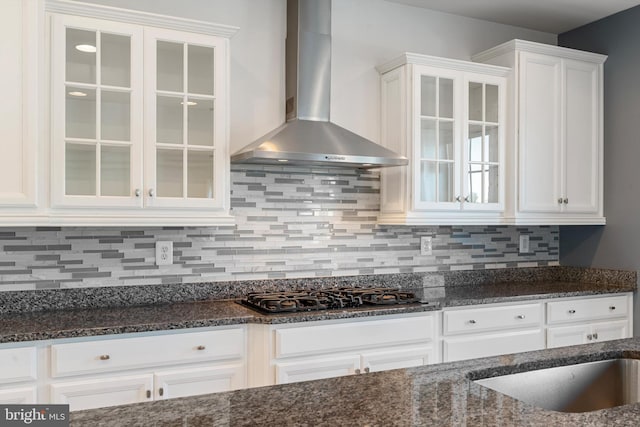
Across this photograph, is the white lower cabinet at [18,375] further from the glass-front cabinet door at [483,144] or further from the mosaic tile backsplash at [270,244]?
the glass-front cabinet door at [483,144]

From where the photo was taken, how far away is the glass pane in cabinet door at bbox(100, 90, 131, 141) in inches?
102

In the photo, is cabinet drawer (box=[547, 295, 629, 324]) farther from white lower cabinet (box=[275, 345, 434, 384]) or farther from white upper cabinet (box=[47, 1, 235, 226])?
white upper cabinet (box=[47, 1, 235, 226])

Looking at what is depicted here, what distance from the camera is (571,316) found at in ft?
11.4

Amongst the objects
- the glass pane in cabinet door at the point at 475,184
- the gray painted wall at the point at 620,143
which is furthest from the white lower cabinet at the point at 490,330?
the gray painted wall at the point at 620,143

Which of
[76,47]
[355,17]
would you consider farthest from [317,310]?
[355,17]

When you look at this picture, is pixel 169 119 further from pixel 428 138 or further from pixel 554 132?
pixel 554 132

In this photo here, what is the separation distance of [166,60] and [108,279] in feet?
3.73

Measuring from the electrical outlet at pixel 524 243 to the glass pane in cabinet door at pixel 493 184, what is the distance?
653 mm

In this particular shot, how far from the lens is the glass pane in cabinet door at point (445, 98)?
3.39 meters

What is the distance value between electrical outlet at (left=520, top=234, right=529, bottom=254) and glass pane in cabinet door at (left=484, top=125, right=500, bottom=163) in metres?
0.78

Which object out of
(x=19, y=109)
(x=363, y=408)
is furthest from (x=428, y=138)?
(x=363, y=408)

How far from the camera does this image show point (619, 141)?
12.5ft

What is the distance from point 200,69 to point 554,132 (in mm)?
2315

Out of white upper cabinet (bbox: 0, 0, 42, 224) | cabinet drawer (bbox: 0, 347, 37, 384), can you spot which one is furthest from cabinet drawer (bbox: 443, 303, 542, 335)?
white upper cabinet (bbox: 0, 0, 42, 224)
